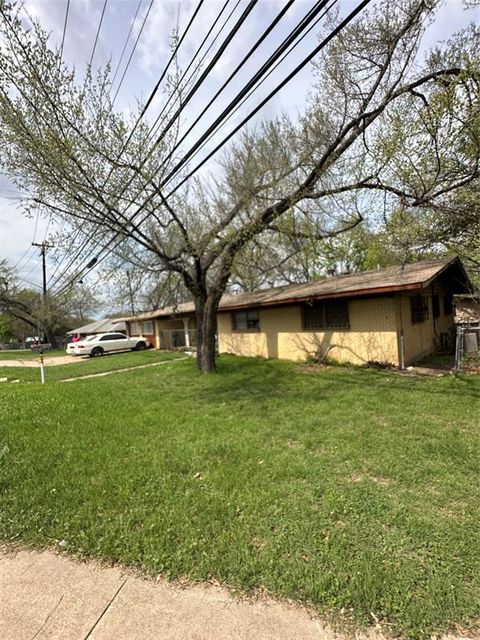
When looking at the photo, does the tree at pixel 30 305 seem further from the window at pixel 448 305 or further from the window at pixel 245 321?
the window at pixel 448 305

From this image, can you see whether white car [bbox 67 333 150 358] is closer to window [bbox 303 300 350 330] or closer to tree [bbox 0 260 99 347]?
tree [bbox 0 260 99 347]

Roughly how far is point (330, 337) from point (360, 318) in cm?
127

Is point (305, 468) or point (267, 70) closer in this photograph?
point (305, 468)

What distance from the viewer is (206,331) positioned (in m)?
10.6

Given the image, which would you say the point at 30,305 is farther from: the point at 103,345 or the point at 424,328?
the point at 424,328

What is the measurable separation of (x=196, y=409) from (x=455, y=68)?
8448 mm

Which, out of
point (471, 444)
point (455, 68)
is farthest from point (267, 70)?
point (471, 444)

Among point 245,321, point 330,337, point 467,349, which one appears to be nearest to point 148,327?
point 245,321

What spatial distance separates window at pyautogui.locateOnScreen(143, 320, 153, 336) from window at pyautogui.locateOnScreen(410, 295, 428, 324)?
720 inches

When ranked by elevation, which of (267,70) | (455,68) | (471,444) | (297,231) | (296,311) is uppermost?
(455,68)

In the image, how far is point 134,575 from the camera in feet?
7.37

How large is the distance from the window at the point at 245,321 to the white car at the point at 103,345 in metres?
10.7

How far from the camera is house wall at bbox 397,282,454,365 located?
9.77m

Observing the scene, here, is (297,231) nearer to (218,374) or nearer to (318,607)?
(218,374)
